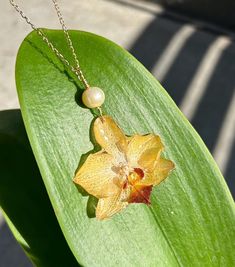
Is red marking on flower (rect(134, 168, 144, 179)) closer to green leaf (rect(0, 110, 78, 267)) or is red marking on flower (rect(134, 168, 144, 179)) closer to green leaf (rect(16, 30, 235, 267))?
green leaf (rect(16, 30, 235, 267))

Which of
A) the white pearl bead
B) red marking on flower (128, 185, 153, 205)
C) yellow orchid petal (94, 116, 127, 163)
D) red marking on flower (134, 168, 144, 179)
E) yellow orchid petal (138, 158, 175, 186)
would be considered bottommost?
red marking on flower (128, 185, 153, 205)

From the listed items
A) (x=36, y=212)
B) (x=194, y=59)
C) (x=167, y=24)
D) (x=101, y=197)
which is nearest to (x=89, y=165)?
(x=101, y=197)

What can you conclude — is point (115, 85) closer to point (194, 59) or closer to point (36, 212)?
point (36, 212)

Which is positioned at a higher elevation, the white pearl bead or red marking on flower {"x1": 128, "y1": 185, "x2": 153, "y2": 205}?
the white pearl bead

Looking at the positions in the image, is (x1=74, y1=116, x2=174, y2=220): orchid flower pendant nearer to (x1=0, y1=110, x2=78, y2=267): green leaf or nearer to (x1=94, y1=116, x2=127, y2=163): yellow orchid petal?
(x1=94, y1=116, x2=127, y2=163): yellow orchid petal

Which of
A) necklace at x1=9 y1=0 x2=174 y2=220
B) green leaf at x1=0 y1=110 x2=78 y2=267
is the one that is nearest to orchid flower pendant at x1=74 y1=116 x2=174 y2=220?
necklace at x1=9 y1=0 x2=174 y2=220

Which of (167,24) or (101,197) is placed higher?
(167,24)

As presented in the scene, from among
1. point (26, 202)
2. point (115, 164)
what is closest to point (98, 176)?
point (115, 164)

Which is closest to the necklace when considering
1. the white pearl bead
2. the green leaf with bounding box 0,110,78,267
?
the white pearl bead
